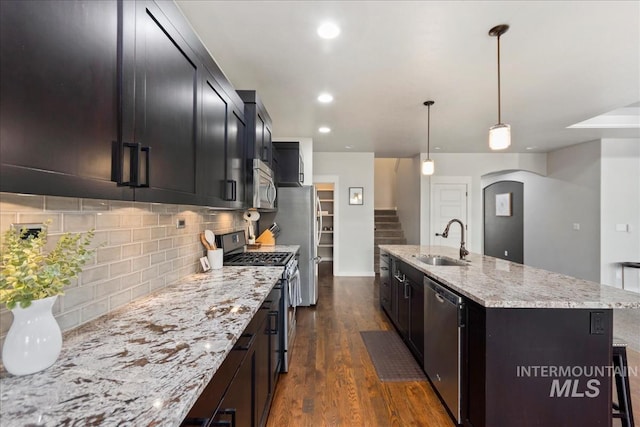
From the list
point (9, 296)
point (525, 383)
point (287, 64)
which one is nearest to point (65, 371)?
point (9, 296)

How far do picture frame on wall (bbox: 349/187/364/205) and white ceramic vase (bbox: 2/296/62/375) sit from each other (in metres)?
5.50

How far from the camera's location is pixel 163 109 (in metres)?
1.13

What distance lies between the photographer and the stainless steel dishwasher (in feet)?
5.77

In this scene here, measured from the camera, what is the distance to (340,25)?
1.96 m

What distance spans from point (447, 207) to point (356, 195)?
6.43 feet

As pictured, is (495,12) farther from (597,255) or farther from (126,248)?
(597,255)

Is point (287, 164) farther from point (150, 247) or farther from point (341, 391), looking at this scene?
point (341, 391)

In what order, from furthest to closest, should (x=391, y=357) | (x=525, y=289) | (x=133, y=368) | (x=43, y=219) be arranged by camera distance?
1. (x=391, y=357)
2. (x=525, y=289)
3. (x=43, y=219)
4. (x=133, y=368)

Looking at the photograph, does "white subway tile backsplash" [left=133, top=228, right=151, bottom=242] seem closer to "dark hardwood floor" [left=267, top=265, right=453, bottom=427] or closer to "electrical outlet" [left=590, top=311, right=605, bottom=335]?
"dark hardwood floor" [left=267, top=265, right=453, bottom=427]

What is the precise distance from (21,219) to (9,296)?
292mm

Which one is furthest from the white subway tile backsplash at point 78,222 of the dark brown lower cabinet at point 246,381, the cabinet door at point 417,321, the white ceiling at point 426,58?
the cabinet door at point 417,321

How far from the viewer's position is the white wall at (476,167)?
6.23 metres

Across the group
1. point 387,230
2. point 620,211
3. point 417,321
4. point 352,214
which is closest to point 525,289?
point 417,321

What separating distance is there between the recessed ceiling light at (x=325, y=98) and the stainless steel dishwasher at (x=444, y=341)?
2115 millimetres
